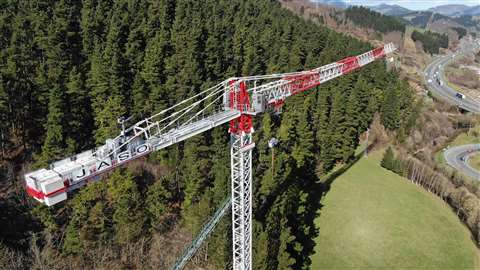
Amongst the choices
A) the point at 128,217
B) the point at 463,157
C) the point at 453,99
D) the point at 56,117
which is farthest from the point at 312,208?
the point at 453,99

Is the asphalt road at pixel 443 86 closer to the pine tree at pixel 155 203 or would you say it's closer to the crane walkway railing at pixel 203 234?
the crane walkway railing at pixel 203 234

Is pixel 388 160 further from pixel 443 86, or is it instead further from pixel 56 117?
pixel 443 86

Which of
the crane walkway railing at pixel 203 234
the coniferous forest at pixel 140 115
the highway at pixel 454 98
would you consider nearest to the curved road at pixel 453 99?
the highway at pixel 454 98

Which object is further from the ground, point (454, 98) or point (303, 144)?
point (303, 144)

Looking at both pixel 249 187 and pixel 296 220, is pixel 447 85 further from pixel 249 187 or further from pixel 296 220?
pixel 249 187

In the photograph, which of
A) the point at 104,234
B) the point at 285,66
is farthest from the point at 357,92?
the point at 104,234

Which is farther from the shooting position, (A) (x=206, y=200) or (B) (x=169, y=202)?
(B) (x=169, y=202)
